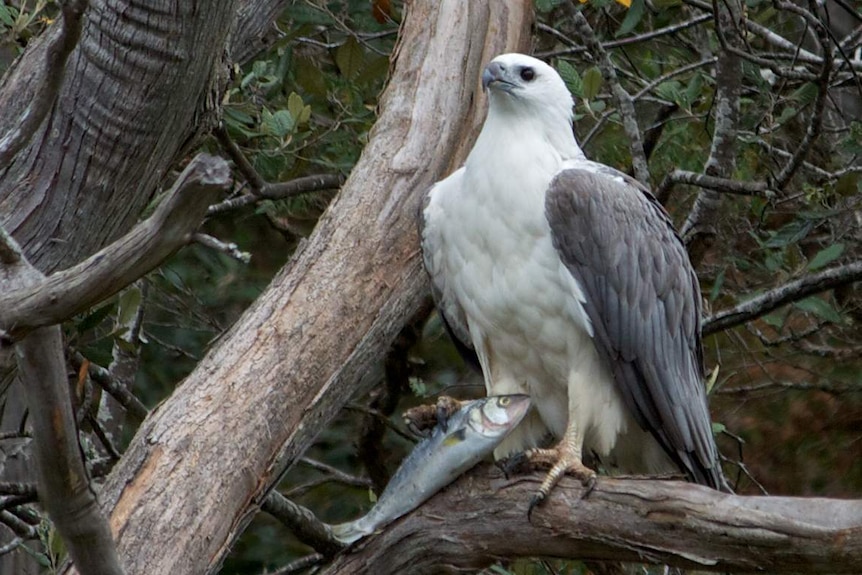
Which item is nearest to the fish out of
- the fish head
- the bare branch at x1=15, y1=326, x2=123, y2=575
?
the fish head

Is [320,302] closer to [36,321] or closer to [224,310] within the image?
[36,321]

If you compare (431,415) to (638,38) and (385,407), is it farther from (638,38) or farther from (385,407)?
(638,38)

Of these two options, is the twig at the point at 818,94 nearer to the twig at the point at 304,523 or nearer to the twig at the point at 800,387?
the twig at the point at 800,387

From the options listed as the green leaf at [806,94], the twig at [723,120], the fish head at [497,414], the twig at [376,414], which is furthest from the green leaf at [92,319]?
the green leaf at [806,94]

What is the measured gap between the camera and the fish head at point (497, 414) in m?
3.93

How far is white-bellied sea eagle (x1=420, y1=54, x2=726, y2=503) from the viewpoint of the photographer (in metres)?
3.97

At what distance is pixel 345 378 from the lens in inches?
155

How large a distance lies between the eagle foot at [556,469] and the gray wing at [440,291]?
0.64 meters

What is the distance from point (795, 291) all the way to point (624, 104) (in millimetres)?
886

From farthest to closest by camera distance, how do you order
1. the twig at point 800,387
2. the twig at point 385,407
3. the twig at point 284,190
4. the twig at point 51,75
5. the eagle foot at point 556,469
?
the twig at point 800,387, the twig at point 385,407, the twig at point 284,190, the eagle foot at point 556,469, the twig at point 51,75

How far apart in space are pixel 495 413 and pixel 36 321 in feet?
6.95

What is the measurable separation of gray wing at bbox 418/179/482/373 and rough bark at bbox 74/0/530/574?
7 cm

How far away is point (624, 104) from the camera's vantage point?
4539 mm

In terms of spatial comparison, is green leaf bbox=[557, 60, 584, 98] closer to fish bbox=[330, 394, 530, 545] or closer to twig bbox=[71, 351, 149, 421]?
fish bbox=[330, 394, 530, 545]
